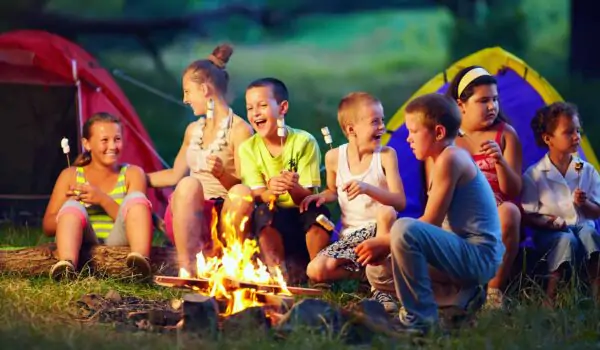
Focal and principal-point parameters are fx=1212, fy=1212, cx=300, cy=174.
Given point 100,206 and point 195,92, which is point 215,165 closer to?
point 195,92

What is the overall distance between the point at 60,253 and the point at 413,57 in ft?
25.8

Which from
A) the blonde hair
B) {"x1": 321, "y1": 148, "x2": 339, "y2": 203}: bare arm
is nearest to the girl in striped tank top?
{"x1": 321, "y1": 148, "x2": 339, "y2": 203}: bare arm

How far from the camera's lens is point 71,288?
534cm

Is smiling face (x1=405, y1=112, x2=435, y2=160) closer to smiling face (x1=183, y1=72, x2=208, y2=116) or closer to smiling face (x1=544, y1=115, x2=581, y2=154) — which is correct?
smiling face (x1=544, y1=115, x2=581, y2=154)

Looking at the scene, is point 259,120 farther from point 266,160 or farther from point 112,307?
point 112,307

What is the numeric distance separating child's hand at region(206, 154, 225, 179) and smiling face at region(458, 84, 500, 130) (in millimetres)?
1150

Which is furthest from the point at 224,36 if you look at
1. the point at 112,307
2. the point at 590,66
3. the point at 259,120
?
the point at 112,307

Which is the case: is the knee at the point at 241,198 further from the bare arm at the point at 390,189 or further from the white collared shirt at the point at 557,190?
the white collared shirt at the point at 557,190

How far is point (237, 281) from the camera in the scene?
479cm

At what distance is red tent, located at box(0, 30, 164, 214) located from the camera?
7137 millimetres

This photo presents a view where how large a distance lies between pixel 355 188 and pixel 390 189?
33 centimetres

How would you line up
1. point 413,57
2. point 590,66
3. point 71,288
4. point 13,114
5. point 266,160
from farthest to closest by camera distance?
1. point 413,57
2. point 590,66
3. point 13,114
4. point 266,160
5. point 71,288

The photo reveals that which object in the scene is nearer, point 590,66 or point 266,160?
point 266,160

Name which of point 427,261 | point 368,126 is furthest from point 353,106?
point 427,261
